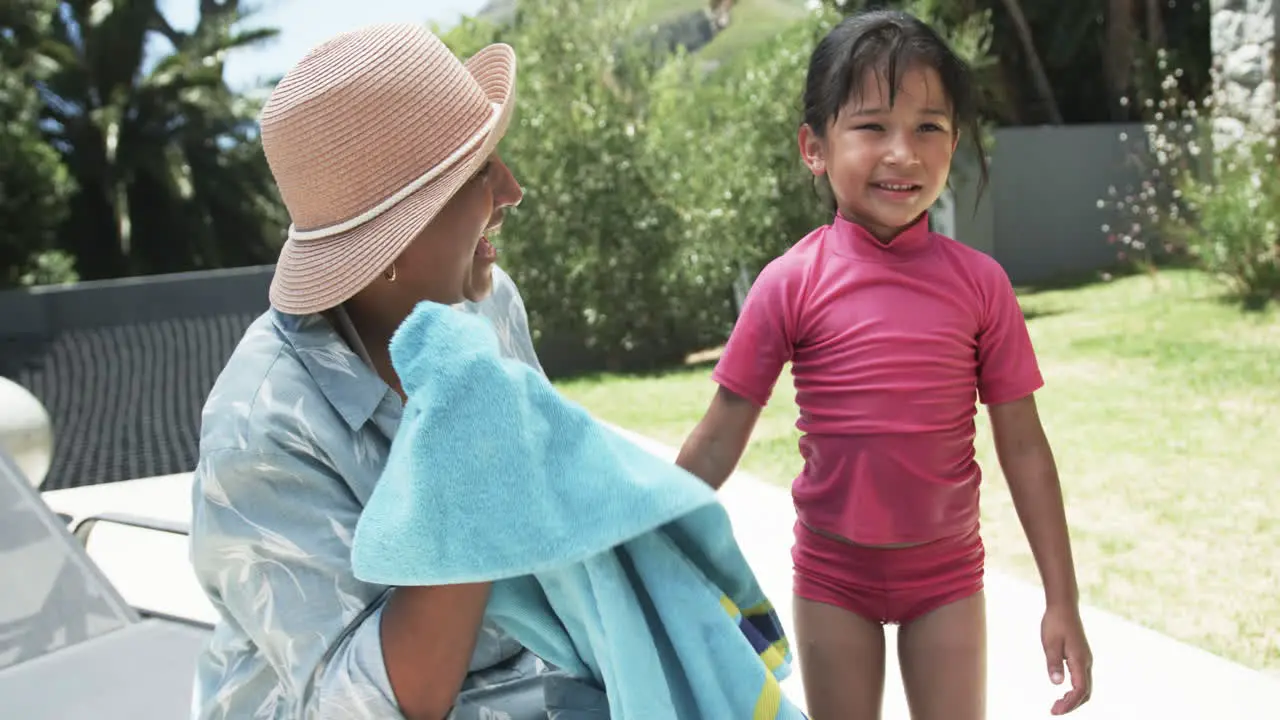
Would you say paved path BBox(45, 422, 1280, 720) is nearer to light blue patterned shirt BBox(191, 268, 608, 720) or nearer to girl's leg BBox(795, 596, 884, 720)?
girl's leg BBox(795, 596, 884, 720)

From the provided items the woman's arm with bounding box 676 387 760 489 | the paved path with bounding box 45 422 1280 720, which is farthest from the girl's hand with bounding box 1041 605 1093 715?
the paved path with bounding box 45 422 1280 720

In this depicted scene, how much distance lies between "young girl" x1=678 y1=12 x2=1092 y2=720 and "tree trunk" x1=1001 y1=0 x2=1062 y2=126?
14.8m

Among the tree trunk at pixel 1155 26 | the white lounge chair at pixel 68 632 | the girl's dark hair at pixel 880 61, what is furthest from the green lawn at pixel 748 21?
the girl's dark hair at pixel 880 61

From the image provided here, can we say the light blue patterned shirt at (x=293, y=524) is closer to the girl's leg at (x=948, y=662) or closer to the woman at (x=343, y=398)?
the woman at (x=343, y=398)

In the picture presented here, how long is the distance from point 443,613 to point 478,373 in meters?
0.23

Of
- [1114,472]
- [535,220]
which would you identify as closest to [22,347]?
[535,220]

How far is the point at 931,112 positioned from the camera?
1.85 m

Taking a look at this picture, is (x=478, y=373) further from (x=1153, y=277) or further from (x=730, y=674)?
(x=1153, y=277)

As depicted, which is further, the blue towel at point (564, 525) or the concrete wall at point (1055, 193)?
the concrete wall at point (1055, 193)

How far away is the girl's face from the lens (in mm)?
1832

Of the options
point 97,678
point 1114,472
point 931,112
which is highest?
point 931,112

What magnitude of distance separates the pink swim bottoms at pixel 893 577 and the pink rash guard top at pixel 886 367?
3 centimetres

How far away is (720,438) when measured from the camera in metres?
1.82

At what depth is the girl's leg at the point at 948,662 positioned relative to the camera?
70.4 inches
